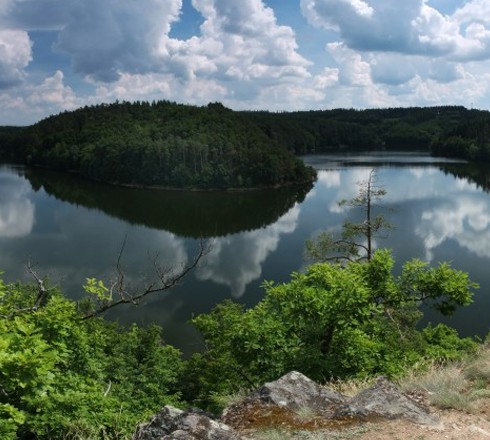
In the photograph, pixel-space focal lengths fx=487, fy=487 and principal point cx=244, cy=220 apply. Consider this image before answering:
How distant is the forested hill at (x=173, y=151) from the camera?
89875 mm

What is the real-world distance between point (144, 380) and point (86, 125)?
14448 cm

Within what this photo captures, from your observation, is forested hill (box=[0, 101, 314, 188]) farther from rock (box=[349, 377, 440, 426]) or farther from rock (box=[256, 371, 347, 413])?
rock (box=[349, 377, 440, 426])

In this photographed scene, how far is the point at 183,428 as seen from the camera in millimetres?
5254

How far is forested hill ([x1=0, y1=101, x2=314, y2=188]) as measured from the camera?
89.9 m

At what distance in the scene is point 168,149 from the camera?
9550 cm

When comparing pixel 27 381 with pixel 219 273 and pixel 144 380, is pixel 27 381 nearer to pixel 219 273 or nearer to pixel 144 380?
pixel 144 380

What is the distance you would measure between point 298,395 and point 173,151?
9082 cm

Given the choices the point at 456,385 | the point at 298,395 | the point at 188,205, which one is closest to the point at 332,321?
the point at 456,385

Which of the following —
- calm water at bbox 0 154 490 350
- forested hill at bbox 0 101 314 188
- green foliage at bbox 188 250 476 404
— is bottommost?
calm water at bbox 0 154 490 350

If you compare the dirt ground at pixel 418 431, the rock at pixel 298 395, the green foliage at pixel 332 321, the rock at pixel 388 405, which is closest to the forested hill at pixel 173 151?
the green foliage at pixel 332 321

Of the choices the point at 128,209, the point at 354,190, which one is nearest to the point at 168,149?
the point at 128,209

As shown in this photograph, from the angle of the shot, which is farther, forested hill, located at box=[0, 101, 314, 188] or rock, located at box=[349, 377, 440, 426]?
forested hill, located at box=[0, 101, 314, 188]

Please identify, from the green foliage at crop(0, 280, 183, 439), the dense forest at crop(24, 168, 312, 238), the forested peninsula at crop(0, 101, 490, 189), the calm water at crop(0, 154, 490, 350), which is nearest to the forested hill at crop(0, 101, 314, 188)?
the forested peninsula at crop(0, 101, 490, 189)

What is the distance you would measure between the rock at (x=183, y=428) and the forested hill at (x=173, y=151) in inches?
3233
